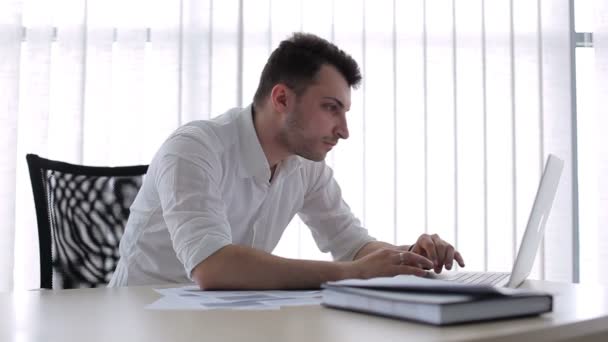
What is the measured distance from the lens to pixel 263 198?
1737 millimetres

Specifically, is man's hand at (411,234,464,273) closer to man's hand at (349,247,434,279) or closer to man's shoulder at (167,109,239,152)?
man's hand at (349,247,434,279)

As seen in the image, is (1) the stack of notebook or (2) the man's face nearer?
(1) the stack of notebook

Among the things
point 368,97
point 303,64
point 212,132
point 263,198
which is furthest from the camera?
point 368,97

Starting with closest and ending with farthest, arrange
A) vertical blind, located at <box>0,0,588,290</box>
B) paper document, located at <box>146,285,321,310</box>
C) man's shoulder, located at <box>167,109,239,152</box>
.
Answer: paper document, located at <box>146,285,321,310</box> < man's shoulder, located at <box>167,109,239,152</box> < vertical blind, located at <box>0,0,588,290</box>

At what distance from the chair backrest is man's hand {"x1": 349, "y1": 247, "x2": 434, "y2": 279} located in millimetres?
796

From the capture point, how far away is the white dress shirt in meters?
1.34

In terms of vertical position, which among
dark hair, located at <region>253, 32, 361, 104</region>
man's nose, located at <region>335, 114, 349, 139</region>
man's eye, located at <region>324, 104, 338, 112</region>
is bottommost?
man's nose, located at <region>335, 114, 349, 139</region>

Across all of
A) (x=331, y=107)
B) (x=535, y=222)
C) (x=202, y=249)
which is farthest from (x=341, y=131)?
(x=535, y=222)

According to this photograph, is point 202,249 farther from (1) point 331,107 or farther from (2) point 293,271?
(1) point 331,107

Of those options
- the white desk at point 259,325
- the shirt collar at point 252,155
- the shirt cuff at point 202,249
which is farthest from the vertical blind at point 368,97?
the white desk at point 259,325

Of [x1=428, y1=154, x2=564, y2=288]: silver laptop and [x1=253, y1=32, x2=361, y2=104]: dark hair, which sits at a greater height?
[x1=253, y1=32, x2=361, y2=104]: dark hair

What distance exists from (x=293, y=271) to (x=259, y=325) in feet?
1.53

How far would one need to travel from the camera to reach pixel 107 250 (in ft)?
5.65

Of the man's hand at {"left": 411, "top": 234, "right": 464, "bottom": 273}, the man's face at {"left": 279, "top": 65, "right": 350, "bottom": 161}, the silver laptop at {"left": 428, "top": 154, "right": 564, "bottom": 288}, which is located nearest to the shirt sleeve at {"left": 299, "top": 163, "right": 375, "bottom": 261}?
the man's face at {"left": 279, "top": 65, "right": 350, "bottom": 161}
